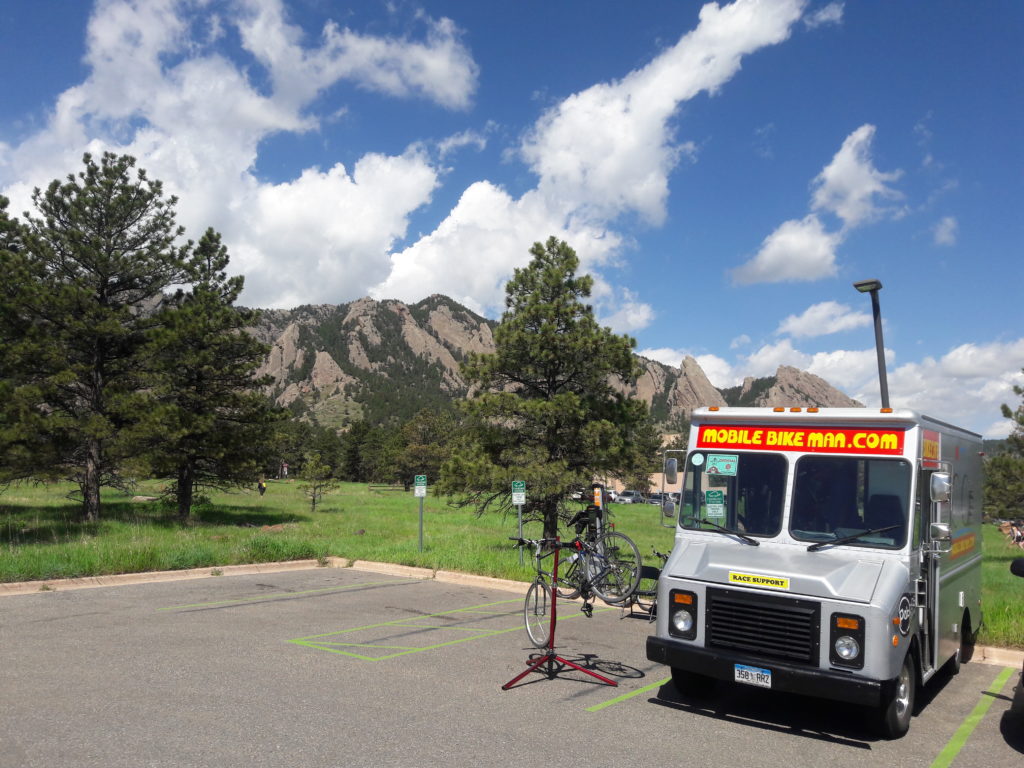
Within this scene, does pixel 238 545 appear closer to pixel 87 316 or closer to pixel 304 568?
pixel 304 568

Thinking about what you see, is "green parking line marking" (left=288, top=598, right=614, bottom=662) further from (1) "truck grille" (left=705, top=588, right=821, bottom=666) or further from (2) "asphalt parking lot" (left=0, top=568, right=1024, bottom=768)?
(1) "truck grille" (left=705, top=588, right=821, bottom=666)

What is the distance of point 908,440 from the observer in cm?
648

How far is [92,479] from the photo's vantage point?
22859 mm

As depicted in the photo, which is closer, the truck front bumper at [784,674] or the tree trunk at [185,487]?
the truck front bumper at [784,674]

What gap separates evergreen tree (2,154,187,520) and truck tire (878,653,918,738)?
21.7m

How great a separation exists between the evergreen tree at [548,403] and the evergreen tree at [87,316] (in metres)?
10.7

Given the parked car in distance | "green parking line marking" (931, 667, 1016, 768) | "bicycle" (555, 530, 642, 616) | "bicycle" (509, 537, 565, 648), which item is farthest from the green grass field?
the parked car in distance

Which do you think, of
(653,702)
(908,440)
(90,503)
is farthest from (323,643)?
(90,503)

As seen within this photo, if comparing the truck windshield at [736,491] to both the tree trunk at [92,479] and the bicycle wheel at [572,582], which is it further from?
the tree trunk at [92,479]

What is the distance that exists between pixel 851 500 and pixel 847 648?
1397 mm

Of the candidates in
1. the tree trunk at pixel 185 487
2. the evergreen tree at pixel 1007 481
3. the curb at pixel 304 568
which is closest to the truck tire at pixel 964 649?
the curb at pixel 304 568

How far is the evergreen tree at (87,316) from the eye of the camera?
21.6 metres

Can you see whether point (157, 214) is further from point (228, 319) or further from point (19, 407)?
point (19, 407)

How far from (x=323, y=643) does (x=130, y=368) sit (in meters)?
18.4
